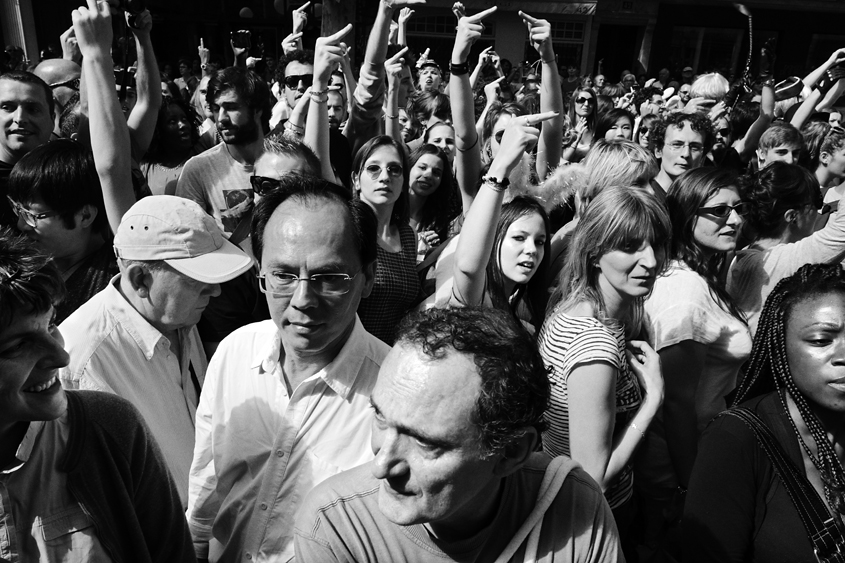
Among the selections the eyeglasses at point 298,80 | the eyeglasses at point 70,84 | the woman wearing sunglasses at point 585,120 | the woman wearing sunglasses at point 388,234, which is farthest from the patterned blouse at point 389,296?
the eyeglasses at point 70,84

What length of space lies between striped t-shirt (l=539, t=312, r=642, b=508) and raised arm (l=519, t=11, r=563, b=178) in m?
2.17

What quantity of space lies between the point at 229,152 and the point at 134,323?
2.09 metres

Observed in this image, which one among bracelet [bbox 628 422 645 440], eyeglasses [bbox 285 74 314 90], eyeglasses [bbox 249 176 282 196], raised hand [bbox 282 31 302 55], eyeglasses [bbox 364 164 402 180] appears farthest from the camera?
eyeglasses [bbox 285 74 314 90]

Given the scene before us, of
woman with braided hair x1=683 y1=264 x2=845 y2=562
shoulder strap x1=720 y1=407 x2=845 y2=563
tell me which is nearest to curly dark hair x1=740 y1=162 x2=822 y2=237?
woman with braided hair x1=683 y1=264 x2=845 y2=562

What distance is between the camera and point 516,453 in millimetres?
1332

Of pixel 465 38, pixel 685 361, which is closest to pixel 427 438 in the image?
pixel 685 361

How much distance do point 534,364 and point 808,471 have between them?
1063 mm

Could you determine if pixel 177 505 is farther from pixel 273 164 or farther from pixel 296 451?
pixel 273 164

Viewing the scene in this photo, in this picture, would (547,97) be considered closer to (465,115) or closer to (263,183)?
(465,115)

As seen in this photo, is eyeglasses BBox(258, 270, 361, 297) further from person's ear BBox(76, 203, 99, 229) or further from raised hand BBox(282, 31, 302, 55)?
raised hand BBox(282, 31, 302, 55)

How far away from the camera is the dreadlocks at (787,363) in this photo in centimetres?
184

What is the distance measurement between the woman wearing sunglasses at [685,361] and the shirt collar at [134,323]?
1867 mm

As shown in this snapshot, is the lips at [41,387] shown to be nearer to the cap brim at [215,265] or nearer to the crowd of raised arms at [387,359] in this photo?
the crowd of raised arms at [387,359]

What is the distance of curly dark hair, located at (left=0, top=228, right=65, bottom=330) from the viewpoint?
4.35 feet
